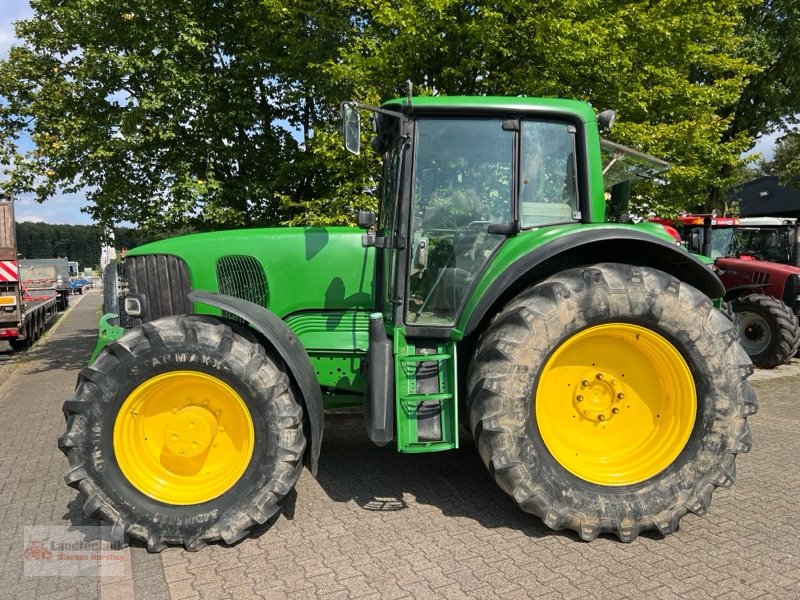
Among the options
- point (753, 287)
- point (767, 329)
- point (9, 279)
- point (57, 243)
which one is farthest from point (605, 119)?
point (57, 243)

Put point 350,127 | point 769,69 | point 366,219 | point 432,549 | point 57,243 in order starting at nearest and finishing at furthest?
1. point 432,549
2. point 350,127
3. point 366,219
4. point 769,69
5. point 57,243

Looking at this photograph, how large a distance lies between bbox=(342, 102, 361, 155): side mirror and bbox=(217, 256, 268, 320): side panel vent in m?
1.12

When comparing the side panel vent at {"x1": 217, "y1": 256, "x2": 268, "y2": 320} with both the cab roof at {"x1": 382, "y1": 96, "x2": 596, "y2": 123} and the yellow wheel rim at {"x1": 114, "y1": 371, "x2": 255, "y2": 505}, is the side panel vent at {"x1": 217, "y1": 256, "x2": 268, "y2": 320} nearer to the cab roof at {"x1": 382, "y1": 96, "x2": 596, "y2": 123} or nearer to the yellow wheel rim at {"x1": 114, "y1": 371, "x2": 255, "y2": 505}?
the yellow wheel rim at {"x1": 114, "y1": 371, "x2": 255, "y2": 505}

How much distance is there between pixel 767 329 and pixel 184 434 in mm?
8512

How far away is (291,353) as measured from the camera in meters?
3.35

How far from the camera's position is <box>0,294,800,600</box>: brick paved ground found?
2.78 m

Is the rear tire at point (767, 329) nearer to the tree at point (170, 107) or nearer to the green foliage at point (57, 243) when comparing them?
the tree at point (170, 107)

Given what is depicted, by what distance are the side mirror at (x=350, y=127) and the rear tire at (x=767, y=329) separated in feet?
24.3

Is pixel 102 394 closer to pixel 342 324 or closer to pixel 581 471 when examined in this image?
pixel 342 324

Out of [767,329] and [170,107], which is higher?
[170,107]

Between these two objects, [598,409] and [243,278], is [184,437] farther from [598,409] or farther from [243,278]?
[598,409]

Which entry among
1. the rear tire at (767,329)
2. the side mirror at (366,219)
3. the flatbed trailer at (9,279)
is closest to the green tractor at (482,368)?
the side mirror at (366,219)

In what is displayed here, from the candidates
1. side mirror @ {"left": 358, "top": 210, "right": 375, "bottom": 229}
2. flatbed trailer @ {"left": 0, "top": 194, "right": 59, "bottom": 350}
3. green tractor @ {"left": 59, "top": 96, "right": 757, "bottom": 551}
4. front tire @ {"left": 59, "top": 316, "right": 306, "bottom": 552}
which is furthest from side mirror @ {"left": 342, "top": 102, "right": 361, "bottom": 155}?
flatbed trailer @ {"left": 0, "top": 194, "right": 59, "bottom": 350}

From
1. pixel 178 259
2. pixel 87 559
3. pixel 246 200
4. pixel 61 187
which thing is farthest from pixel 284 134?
pixel 87 559
